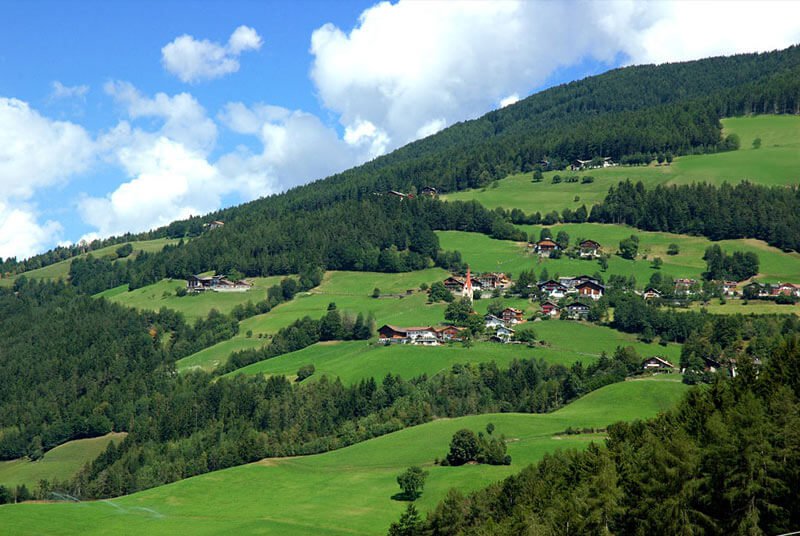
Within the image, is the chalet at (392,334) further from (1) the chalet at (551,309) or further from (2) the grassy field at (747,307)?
(2) the grassy field at (747,307)

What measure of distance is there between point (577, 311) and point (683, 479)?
105879 mm

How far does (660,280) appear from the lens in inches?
6309

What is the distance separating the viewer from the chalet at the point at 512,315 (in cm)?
15482

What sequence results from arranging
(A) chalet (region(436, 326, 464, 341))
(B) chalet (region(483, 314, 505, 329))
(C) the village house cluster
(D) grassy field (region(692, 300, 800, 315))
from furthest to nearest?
(C) the village house cluster
(B) chalet (region(483, 314, 505, 329))
(A) chalet (region(436, 326, 464, 341))
(D) grassy field (region(692, 300, 800, 315))

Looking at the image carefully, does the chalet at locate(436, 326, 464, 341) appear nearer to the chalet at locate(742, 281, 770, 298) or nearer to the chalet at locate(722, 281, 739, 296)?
the chalet at locate(722, 281, 739, 296)

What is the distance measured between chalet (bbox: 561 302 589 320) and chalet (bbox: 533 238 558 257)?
36.6m

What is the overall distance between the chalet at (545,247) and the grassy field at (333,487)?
264ft

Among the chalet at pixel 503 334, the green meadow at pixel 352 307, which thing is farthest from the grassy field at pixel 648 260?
the chalet at pixel 503 334

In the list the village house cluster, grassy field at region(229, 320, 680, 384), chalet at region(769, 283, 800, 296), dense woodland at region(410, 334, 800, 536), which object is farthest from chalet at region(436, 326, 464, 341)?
dense woodland at region(410, 334, 800, 536)

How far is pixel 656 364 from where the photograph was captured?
124m

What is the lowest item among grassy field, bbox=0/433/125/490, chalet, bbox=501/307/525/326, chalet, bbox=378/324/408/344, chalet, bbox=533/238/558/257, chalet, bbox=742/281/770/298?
grassy field, bbox=0/433/125/490

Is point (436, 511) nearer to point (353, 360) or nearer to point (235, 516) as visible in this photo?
point (235, 516)

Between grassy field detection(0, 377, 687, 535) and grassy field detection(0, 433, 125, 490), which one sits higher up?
→ grassy field detection(0, 377, 687, 535)

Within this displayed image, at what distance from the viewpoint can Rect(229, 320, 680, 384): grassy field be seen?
130 metres
